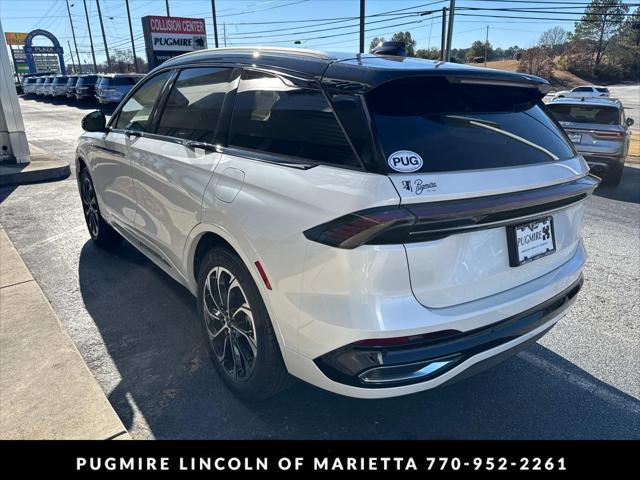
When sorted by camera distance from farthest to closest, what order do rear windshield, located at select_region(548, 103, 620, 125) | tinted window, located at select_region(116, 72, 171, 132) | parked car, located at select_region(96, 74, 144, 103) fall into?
parked car, located at select_region(96, 74, 144, 103), rear windshield, located at select_region(548, 103, 620, 125), tinted window, located at select_region(116, 72, 171, 132)

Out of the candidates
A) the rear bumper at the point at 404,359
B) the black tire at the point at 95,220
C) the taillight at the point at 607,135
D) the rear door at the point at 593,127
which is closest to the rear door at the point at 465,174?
the rear bumper at the point at 404,359

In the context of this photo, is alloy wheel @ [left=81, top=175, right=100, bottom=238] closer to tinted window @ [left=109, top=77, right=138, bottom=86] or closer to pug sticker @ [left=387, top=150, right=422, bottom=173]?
pug sticker @ [left=387, top=150, right=422, bottom=173]

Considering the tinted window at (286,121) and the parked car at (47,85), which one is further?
the parked car at (47,85)

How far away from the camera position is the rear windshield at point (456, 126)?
197 cm

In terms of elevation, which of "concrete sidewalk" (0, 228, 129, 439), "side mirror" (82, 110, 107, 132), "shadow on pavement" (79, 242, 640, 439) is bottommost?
"shadow on pavement" (79, 242, 640, 439)

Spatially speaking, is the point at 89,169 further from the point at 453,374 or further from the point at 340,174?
the point at 453,374

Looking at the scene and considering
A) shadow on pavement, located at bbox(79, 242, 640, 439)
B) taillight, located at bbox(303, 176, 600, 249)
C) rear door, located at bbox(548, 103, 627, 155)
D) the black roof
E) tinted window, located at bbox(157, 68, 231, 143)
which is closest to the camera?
taillight, located at bbox(303, 176, 600, 249)

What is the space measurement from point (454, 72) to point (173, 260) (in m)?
2.15

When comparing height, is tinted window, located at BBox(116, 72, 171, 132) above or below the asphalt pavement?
above

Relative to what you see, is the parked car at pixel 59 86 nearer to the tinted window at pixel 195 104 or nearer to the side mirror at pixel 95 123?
the side mirror at pixel 95 123

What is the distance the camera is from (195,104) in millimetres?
3057

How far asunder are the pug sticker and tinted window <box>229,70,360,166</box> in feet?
0.47

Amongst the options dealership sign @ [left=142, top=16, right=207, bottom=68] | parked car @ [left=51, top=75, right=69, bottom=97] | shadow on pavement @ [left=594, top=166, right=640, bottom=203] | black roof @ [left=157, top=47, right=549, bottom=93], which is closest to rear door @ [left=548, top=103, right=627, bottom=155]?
shadow on pavement @ [left=594, top=166, right=640, bottom=203]

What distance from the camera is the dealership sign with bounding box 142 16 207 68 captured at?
2730 cm
